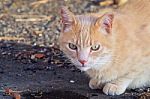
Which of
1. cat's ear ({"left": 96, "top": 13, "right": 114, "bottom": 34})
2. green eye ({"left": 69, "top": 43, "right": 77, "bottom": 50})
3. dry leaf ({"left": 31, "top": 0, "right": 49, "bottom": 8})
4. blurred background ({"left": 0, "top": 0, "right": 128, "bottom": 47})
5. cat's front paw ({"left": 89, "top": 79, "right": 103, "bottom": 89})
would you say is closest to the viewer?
cat's ear ({"left": 96, "top": 13, "right": 114, "bottom": 34})

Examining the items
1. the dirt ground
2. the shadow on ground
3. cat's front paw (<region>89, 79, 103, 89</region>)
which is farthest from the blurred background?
cat's front paw (<region>89, 79, 103, 89</region>)

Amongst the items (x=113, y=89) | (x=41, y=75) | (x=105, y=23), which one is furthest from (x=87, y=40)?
(x=41, y=75)

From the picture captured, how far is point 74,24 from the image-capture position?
4.41 metres

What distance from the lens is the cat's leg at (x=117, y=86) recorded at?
4.55 m

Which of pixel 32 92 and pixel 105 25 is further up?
pixel 105 25

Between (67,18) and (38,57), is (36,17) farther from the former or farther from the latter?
(67,18)

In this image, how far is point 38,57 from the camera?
18.7 feet

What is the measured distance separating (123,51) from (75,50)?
422 mm

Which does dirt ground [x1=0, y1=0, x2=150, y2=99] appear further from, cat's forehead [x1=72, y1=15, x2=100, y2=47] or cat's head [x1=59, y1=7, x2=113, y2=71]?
cat's forehead [x1=72, y1=15, x2=100, y2=47]

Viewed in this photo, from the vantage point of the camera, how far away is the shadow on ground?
459 centimetres

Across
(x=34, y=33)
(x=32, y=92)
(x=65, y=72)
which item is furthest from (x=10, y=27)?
(x=32, y=92)

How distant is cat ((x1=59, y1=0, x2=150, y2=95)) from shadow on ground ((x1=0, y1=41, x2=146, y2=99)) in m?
0.15

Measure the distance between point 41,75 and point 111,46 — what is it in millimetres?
1011

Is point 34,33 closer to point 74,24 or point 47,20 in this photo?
point 47,20
